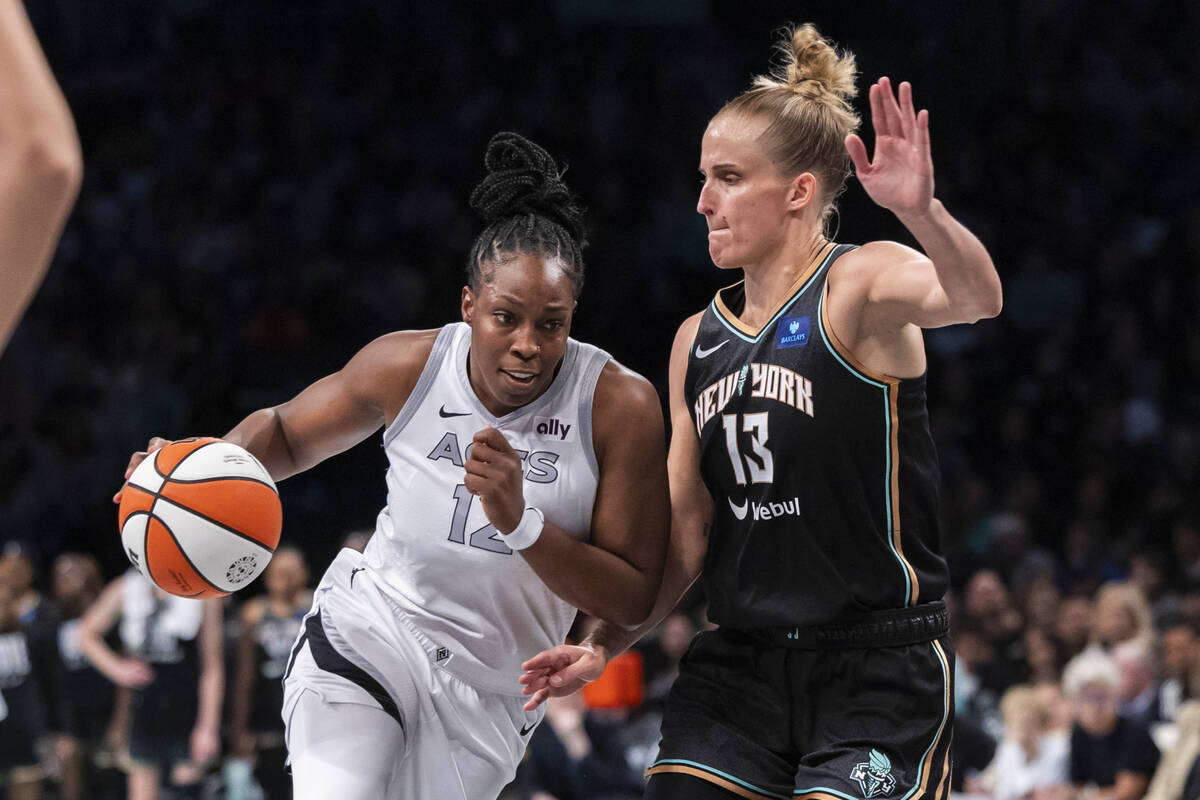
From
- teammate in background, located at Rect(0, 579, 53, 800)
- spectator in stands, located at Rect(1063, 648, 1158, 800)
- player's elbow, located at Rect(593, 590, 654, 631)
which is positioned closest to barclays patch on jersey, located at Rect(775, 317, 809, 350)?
player's elbow, located at Rect(593, 590, 654, 631)

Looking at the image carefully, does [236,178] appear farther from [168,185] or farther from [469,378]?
[469,378]

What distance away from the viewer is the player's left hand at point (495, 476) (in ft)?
11.2

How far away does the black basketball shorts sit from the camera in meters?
3.29

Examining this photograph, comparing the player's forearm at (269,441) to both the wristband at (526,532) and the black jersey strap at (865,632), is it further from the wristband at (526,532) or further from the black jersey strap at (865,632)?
the black jersey strap at (865,632)

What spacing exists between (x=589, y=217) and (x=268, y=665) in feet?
15.8

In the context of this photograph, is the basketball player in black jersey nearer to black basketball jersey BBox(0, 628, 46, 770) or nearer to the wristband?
the wristband

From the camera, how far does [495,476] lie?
11.2 feet

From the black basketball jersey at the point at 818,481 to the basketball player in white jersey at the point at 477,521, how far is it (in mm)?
333

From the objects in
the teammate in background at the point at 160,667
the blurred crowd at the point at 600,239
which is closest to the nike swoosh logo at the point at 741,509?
the blurred crowd at the point at 600,239

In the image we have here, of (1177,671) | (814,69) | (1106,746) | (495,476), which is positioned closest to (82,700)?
(1106,746)

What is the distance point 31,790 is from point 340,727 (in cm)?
656

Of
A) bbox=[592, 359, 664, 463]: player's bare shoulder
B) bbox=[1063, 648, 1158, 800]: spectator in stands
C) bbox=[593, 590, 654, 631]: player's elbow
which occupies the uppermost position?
bbox=[592, 359, 664, 463]: player's bare shoulder

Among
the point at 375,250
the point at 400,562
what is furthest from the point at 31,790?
the point at 400,562

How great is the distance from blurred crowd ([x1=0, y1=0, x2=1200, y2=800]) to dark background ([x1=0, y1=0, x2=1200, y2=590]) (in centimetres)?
3
